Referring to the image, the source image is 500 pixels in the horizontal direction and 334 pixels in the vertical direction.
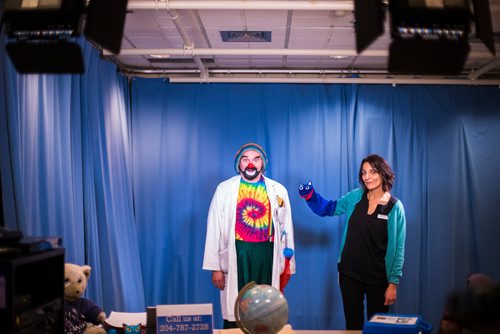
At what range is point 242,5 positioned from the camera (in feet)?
9.90

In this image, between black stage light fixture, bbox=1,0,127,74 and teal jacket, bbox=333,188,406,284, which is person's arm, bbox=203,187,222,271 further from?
black stage light fixture, bbox=1,0,127,74

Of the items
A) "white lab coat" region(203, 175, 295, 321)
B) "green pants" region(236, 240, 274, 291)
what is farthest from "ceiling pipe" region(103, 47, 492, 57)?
"green pants" region(236, 240, 274, 291)

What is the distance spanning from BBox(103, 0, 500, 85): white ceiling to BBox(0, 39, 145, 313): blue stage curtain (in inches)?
17.6

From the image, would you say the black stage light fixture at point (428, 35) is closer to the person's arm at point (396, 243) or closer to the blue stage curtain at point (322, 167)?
the person's arm at point (396, 243)

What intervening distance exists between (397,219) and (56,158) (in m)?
2.23

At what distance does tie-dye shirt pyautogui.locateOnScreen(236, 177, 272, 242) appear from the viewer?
13.6 ft

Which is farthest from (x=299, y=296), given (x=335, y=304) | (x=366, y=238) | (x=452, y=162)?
(x=452, y=162)

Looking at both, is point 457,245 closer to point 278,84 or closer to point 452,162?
point 452,162

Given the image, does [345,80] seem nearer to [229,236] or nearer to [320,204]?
[320,204]

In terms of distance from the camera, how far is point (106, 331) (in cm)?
267

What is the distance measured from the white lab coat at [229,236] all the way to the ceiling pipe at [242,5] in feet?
5.27

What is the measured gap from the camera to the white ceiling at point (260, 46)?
3.25 m

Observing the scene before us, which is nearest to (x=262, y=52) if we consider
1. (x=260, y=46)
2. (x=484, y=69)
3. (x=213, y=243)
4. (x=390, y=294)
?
(x=260, y=46)

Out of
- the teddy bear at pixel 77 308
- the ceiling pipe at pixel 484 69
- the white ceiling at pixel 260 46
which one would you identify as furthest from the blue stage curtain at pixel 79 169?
the ceiling pipe at pixel 484 69
